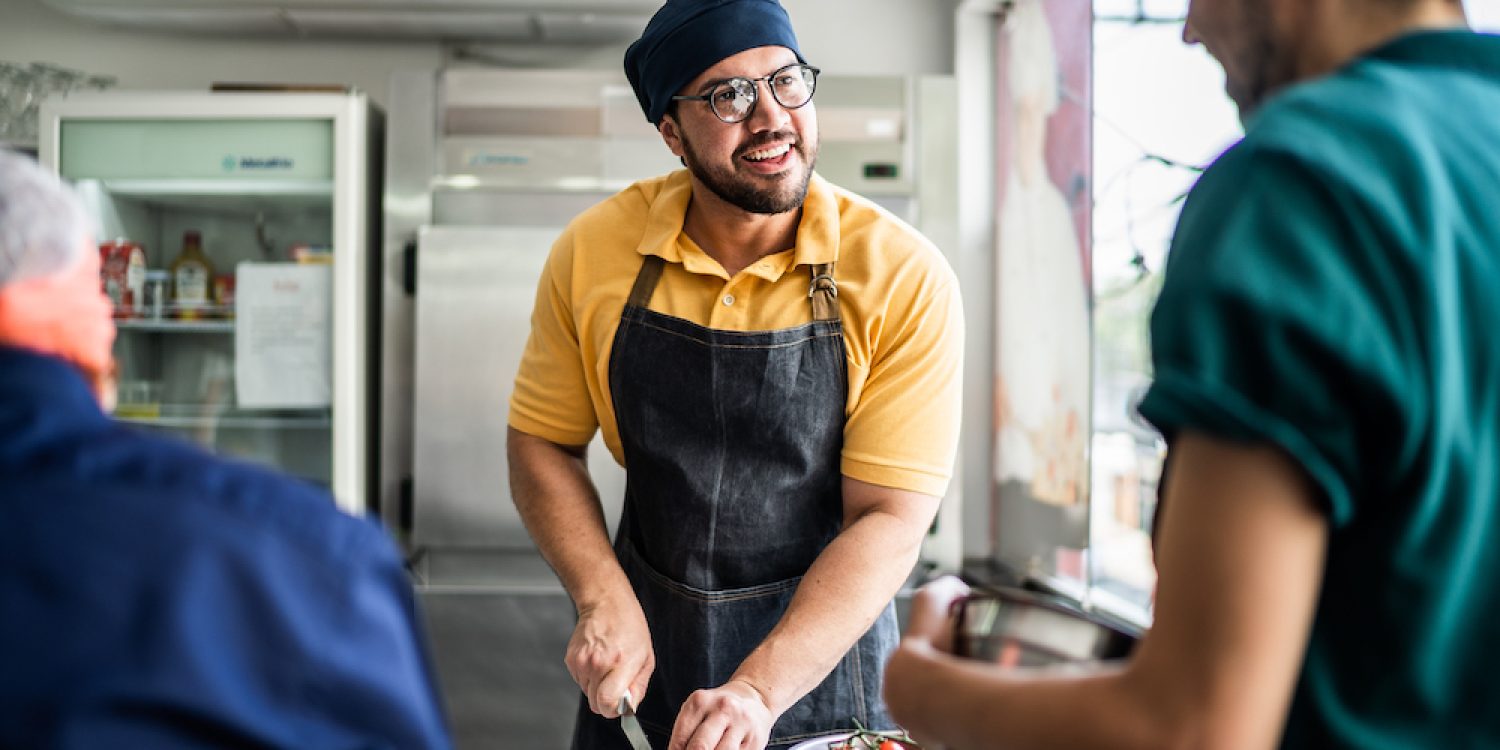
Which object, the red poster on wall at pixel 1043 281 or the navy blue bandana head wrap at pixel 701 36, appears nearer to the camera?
the navy blue bandana head wrap at pixel 701 36

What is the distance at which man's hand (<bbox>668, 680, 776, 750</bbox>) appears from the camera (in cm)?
116

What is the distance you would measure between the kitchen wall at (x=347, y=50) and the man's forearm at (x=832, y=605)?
2396mm

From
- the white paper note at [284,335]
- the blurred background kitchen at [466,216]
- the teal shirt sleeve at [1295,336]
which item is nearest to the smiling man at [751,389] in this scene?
the teal shirt sleeve at [1295,336]

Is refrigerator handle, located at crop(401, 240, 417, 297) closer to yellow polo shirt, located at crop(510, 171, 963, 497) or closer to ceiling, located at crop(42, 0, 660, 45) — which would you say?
ceiling, located at crop(42, 0, 660, 45)

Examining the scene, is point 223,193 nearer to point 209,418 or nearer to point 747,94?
point 209,418

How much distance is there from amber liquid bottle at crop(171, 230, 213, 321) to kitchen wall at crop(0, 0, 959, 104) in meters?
0.56

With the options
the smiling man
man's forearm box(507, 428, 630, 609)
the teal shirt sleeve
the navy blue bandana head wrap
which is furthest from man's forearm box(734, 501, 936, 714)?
the teal shirt sleeve

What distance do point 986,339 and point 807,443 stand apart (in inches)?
82.9

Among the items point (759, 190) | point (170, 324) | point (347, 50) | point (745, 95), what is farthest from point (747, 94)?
point (347, 50)

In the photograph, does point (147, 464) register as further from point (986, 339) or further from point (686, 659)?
point (986, 339)

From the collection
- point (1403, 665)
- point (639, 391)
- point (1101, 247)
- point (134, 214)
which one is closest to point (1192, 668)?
point (1403, 665)

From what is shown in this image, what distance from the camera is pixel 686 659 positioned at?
1.43 meters

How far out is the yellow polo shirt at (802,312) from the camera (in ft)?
4.61

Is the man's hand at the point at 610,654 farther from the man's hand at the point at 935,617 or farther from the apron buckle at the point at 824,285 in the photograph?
the man's hand at the point at 935,617
